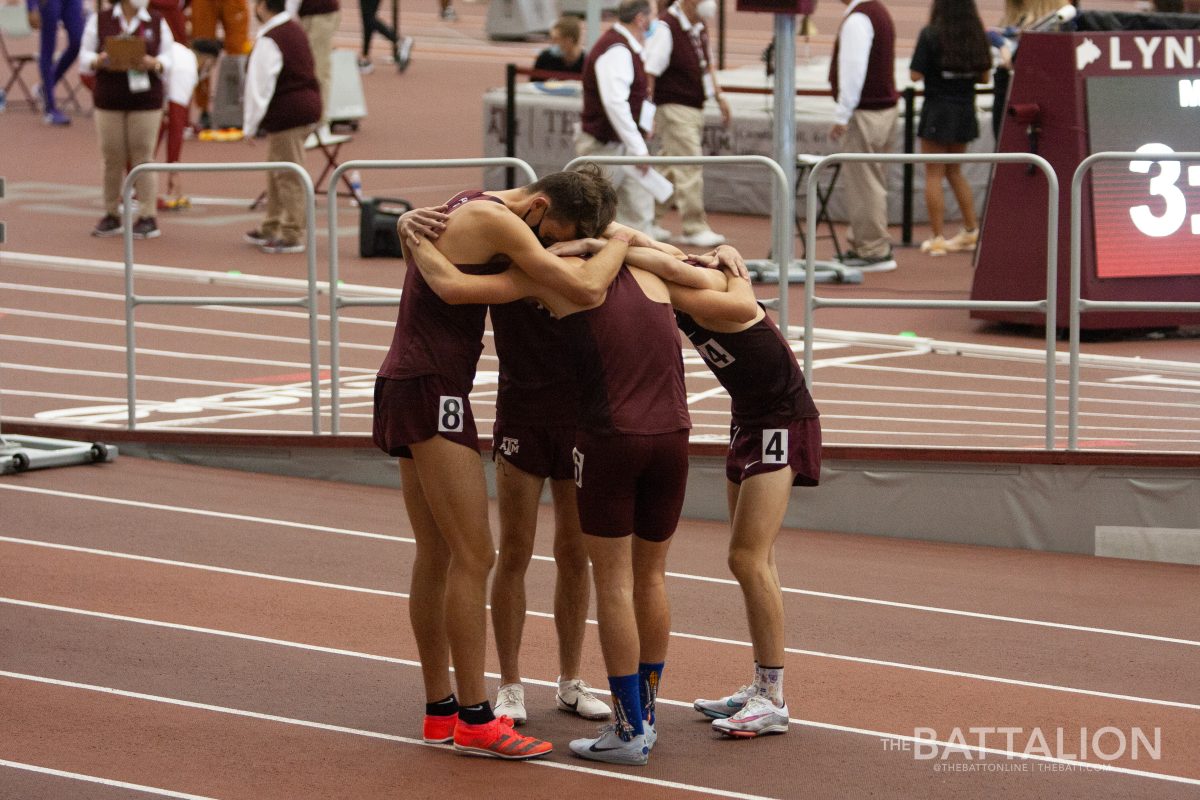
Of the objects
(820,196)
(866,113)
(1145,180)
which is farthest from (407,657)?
(820,196)

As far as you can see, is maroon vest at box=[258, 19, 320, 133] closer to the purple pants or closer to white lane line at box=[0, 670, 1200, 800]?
the purple pants

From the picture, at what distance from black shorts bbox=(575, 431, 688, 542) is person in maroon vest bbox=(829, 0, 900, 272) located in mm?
8112

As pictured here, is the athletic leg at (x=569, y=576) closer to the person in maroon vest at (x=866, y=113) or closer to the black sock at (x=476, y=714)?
the black sock at (x=476, y=714)

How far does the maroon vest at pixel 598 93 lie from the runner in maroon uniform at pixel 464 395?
8.55 metres

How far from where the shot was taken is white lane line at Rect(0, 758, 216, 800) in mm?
5777

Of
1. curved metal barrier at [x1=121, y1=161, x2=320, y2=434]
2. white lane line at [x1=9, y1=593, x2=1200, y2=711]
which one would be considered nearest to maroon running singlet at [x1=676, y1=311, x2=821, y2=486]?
white lane line at [x1=9, y1=593, x2=1200, y2=711]

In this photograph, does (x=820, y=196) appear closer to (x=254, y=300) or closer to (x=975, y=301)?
(x=975, y=301)

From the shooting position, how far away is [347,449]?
10234 mm

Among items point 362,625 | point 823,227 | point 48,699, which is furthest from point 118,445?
point 823,227

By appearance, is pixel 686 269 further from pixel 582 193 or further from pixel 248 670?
pixel 248 670

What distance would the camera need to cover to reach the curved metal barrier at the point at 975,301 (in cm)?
912

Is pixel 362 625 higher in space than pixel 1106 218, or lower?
lower

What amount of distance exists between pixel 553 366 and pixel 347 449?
3974mm

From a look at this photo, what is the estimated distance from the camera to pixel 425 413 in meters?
6.02
